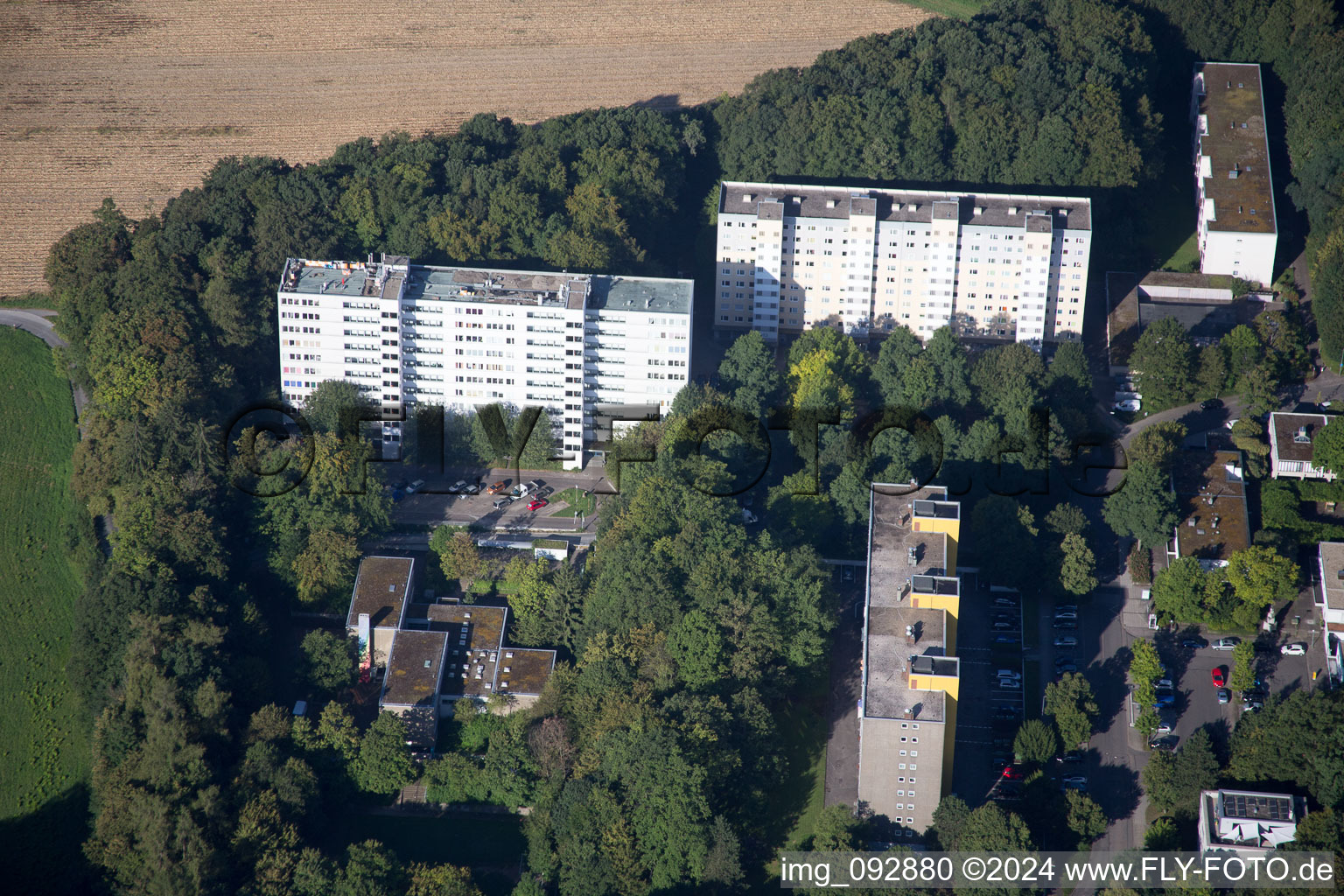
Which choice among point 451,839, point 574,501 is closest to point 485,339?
point 574,501

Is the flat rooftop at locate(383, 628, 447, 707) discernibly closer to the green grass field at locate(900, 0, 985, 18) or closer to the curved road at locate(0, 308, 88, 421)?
the curved road at locate(0, 308, 88, 421)

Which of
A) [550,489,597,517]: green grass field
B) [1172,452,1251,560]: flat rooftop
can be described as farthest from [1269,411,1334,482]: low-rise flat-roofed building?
[550,489,597,517]: green grass field

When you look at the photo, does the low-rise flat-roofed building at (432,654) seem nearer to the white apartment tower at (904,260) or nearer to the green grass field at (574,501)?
the green grass field at (574,501)

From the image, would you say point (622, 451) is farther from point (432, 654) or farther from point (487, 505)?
point (432, 654)

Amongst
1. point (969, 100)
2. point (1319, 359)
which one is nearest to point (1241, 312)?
point (1319, 359)

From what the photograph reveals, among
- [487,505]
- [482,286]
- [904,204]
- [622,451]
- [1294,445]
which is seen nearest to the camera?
[1294,445]

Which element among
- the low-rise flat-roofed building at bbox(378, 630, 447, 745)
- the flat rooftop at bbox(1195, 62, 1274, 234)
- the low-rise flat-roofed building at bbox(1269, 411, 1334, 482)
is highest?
the flat rooftop at bbox(1195, 62, 1274, 234)
